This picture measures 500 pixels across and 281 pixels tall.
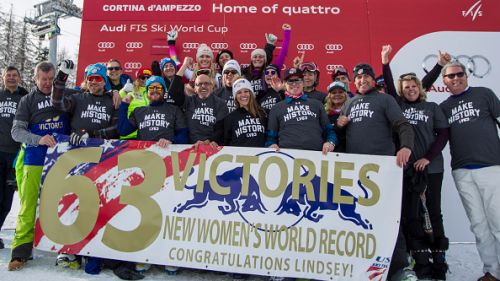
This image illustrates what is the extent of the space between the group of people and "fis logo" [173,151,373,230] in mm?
357

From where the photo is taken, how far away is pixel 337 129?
136 inches

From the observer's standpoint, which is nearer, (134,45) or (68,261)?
(68,261)

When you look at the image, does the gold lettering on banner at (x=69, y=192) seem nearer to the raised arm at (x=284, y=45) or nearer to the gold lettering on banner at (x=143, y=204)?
the gold lettering on banner at (x=143, y=204)

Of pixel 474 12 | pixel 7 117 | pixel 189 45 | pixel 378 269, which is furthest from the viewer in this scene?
pixel 189 45

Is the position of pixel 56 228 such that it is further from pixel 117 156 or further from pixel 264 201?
pixel 264 201

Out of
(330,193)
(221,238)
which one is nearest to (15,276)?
(221,238)

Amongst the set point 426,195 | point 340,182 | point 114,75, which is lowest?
point 426,195

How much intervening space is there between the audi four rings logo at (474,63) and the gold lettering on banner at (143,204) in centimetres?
431

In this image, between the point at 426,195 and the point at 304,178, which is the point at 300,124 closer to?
the point at 304,178

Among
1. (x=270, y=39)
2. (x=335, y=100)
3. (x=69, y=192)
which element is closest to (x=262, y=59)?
(x=270, y=39)

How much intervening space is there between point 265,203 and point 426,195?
1615mm

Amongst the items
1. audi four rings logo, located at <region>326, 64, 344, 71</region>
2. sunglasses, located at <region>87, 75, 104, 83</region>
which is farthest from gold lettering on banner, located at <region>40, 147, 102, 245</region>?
audi four rings logo, located at <region>326, 64, 344, 71</region>

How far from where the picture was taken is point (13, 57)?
26.8 meters

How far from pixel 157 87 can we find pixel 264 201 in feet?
5.17
